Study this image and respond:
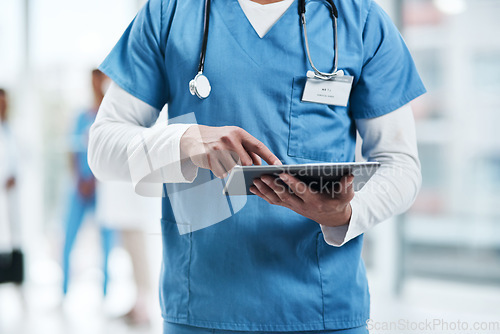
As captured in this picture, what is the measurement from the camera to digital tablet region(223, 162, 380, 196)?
0.56 metres

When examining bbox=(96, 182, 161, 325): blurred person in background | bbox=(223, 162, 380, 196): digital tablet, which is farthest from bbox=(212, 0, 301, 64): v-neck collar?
bbox=(96, 182, 161, 325): blurred person in background

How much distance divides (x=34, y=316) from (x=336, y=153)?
2.58m

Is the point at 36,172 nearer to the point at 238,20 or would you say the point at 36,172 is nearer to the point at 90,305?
the point at 90,305

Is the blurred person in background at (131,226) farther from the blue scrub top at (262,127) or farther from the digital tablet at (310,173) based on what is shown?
the digital tablet at (310,173)

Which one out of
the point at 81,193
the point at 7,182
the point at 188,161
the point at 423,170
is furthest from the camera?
the point at 423,170

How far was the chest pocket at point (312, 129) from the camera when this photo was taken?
29.6 inches

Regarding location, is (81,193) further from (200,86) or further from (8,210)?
(200,86)

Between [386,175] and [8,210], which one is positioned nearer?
[386,175]

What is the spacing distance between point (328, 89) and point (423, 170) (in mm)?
2979

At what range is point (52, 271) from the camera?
12.8 feet

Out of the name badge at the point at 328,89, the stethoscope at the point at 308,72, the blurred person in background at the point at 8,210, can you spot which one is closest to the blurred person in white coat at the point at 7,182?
the blurred person in background at the point at 8,210

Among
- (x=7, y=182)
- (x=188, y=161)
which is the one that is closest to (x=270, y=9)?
(x=188, y=161)

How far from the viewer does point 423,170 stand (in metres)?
3.49

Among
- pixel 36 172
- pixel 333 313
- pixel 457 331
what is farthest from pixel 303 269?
pixel 36 172
